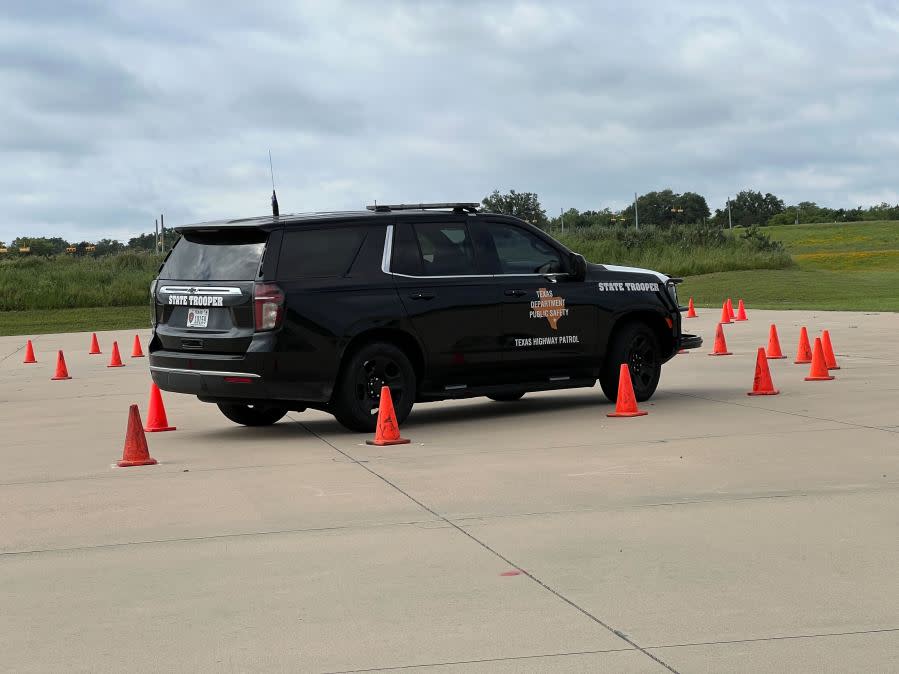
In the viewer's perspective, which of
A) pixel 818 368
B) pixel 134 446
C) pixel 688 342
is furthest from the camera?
pixel 818 368

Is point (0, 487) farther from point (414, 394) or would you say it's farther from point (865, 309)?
point (865, 309)

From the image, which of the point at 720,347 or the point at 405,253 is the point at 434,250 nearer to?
the point at 405,253

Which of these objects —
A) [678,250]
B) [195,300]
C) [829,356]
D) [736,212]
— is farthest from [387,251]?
[736,212]

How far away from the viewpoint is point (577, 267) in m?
13.8

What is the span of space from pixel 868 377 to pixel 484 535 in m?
9.80

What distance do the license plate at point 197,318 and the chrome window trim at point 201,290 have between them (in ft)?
0.51

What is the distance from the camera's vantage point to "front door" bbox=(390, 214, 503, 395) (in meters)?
12.8

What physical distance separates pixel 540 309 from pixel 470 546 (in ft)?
20.5

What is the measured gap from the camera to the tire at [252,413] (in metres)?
13.5

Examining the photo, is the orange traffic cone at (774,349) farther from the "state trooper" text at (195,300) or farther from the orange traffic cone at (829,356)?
the "state trooper" text at (195,300)

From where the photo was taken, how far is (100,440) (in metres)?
12.8

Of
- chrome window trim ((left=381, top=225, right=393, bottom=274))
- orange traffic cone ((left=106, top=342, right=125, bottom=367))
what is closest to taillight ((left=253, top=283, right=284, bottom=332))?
chrome window trim ((left=381, top=225, right=393, bottom=274))

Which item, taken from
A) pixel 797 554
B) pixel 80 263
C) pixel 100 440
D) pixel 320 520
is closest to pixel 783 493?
pixel 797 554

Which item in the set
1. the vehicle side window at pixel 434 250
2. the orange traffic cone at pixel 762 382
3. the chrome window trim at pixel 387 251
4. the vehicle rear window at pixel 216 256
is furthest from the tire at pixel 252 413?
the orange traffic cone at pixel 762 382
